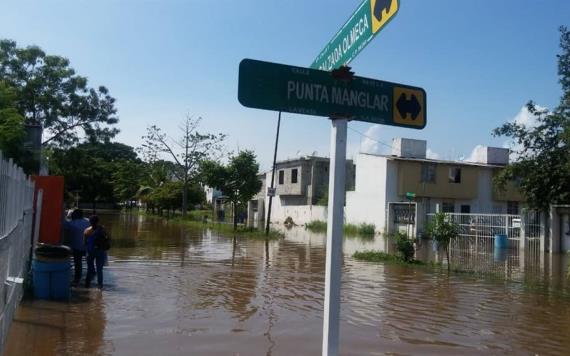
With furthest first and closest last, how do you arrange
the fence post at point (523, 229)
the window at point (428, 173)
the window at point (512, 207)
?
the window at point (512, 207)
the window at point (428, 173)
the fence post at point (523, 229)

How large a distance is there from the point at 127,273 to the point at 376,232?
25038 millimetres

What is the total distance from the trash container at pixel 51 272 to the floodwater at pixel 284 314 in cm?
32

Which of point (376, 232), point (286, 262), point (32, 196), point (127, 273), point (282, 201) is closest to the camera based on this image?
point (32, 196)

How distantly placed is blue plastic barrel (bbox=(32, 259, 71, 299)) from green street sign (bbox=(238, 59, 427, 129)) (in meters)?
7.24

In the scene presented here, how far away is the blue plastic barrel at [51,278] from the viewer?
9.34 meters

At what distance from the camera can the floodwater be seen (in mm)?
7203

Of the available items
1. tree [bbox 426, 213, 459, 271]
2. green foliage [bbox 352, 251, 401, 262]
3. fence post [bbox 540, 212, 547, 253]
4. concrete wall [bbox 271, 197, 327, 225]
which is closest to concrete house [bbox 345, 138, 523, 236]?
concrete wall [bbox 271, 197, 327, 225]

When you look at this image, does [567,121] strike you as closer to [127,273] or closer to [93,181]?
[127,273]

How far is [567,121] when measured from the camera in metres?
24.7

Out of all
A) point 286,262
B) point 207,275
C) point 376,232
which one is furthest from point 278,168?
point 207,275

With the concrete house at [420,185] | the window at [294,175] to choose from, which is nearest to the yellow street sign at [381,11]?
the concrete house at [420,185]

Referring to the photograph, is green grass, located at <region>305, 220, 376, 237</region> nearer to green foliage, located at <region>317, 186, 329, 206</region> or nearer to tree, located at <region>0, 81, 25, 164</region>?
green foliage, located at <region>317, 186, 329, 206</region>

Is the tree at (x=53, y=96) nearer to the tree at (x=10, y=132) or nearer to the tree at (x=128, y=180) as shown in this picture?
the tree at (x=10, y=132)

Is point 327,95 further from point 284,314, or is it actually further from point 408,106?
point 284,314
